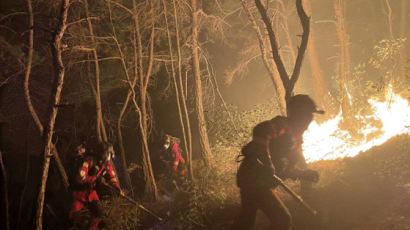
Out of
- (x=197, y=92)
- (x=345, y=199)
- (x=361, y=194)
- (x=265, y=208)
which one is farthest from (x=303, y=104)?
(x=197, y=92)

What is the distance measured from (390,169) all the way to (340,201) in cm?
189

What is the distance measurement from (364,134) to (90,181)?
796cm

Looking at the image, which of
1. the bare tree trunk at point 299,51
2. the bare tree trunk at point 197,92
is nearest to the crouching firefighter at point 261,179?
the bare tree trunk at point 299,51

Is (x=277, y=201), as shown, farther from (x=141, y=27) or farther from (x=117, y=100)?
(x=117, y=100)

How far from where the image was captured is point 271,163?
3.50 meters

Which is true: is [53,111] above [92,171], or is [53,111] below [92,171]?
above

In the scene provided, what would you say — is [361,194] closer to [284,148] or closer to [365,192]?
[365,192]

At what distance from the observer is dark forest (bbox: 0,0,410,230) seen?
529 cm

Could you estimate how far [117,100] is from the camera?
540 inches

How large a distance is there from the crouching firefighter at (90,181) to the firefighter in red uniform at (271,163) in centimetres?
382

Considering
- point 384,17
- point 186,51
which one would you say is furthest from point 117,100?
point 384,17

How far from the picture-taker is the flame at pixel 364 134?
838 centimetres

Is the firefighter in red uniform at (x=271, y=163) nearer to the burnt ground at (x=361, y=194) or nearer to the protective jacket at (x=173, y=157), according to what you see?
the burnt ground at (x=361, y=194)

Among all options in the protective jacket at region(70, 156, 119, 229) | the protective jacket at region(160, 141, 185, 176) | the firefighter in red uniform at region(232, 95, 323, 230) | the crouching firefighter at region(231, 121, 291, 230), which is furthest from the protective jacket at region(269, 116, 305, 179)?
the protective jacket at region(160, 141, 185, 176)
